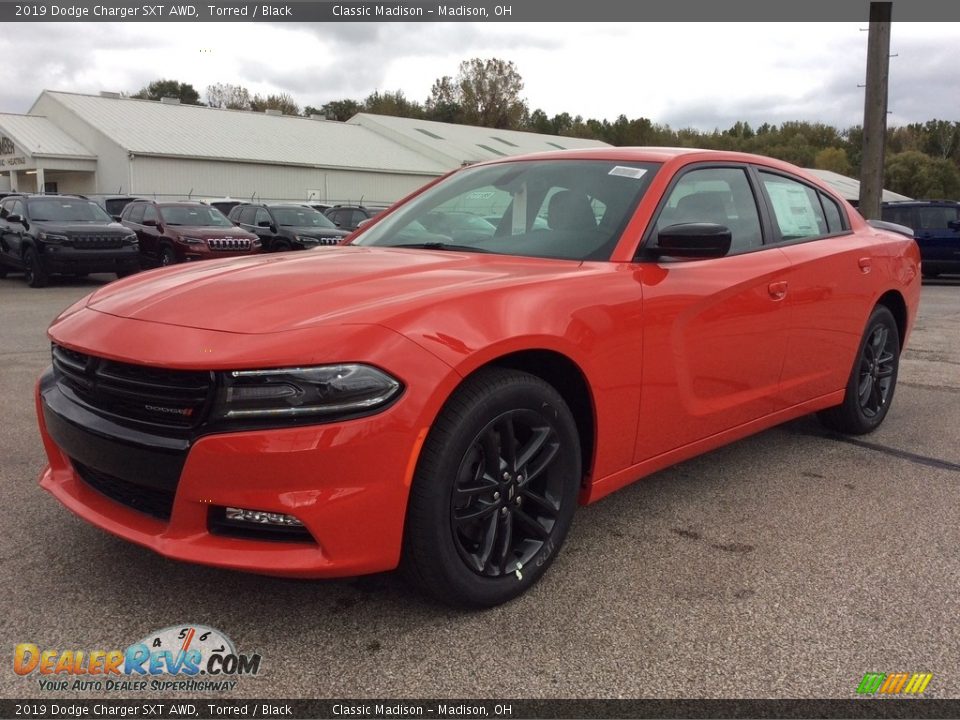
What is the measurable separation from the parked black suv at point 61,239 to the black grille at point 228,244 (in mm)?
1411

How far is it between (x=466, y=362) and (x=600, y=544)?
1185mm

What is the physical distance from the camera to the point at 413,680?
2.35m

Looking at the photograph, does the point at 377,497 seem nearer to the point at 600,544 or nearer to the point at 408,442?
the point at 408,442

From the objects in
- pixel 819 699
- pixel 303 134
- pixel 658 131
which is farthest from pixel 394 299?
pixel 658 131

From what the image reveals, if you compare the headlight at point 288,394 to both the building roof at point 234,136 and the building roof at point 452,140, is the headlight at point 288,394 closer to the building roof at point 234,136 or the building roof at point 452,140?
the building roof at point 234,136

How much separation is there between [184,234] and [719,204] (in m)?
13.7

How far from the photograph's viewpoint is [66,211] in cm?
1475

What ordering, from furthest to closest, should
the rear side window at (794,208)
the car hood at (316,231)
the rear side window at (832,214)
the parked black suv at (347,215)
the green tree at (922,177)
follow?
1. the green tree at (922,177)
2. the parked black suv at (347,215)
3. the car hood at (316,231)
4. the rear side window at (832,214)
5. the rear side window at (794,208)

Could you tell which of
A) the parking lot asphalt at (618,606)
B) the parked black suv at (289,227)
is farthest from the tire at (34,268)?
the parking lot asphalt at (618,606)

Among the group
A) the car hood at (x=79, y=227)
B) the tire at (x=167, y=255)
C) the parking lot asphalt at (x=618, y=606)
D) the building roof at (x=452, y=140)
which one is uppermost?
the building roof at (x=452, y=140)

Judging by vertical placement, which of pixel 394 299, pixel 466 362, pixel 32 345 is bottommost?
pixel 32 345

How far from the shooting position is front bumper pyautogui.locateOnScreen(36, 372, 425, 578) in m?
2.31

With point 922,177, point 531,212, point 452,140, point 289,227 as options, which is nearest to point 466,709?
point 531,212

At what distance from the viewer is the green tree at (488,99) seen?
76.6 meters
